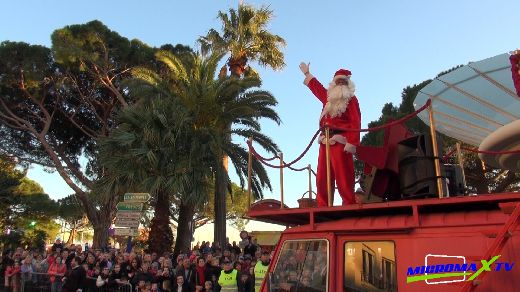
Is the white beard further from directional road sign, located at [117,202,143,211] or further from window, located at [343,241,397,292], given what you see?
directional road sign, located at [117,202,143,211]

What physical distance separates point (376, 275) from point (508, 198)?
43.9 inches

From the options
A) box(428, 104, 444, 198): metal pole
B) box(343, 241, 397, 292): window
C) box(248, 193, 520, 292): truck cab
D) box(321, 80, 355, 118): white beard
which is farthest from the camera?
box(321, 80, 355, 118): white beard

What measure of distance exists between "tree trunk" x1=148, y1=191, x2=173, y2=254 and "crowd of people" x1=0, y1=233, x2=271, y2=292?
2.35m

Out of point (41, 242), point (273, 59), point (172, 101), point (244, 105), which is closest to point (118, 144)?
point (172, 101)

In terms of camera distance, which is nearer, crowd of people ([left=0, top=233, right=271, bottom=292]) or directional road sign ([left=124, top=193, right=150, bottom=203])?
crowd of people ([left=0, top=233, right=271, bottom=292])

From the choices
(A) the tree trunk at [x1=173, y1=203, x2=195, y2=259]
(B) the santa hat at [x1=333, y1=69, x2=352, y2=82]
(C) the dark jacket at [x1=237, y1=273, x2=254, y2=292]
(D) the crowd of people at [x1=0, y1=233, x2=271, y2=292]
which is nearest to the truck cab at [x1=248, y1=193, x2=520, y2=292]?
(B) the santa hat at [x1=333, y1=69, x2=352, y2=82]

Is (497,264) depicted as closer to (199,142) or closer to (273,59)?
(199,142)

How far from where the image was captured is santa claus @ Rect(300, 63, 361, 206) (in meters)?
4.68

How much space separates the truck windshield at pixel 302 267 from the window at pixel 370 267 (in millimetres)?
189

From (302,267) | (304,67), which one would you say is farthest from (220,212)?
(302,267)

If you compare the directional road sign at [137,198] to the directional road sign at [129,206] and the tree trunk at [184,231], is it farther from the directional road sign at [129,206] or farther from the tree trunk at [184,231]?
the tree trunk at [184,231]

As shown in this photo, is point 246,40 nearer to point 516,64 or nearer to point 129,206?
point 129,206

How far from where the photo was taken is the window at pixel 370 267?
3.44 metres

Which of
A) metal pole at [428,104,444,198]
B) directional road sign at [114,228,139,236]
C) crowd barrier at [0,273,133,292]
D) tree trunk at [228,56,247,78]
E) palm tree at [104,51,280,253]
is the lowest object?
crowd barrier at [0,273,133,292]
